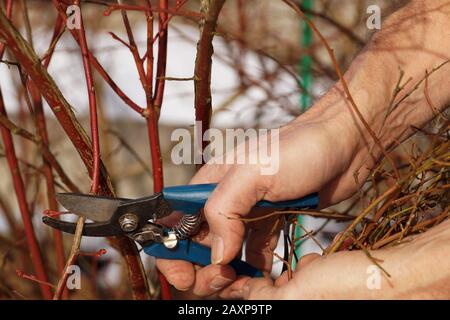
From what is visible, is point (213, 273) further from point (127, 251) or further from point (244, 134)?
point (244, 134)

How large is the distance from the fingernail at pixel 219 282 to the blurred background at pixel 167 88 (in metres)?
0.41

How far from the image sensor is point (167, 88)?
10.4 feet

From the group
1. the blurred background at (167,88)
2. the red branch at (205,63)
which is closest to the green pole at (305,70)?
the blurred background at (167,88)

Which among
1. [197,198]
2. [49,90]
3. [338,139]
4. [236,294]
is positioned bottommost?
[236,294]

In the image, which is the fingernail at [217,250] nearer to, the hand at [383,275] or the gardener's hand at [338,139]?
the gardener's hand at [338,139]

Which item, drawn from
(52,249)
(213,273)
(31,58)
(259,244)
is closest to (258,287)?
(213,273)

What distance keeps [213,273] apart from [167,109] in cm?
185

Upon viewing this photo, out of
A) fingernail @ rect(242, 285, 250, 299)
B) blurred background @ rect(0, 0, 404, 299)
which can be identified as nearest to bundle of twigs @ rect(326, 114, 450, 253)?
fingernail @ rect(242, 285, 250, 299)

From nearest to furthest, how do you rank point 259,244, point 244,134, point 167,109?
point 259,244 → point 244,134 → point 167,109

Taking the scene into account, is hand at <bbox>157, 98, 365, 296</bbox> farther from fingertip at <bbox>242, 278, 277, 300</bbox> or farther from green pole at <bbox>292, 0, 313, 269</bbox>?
green pole at <bbox>292, 0, 313, 269</bbox>

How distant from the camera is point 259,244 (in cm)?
162

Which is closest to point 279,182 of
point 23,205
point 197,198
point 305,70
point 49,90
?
point 197,198

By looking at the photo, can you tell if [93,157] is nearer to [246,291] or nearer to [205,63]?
[205,63]

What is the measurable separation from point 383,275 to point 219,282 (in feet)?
1.38
